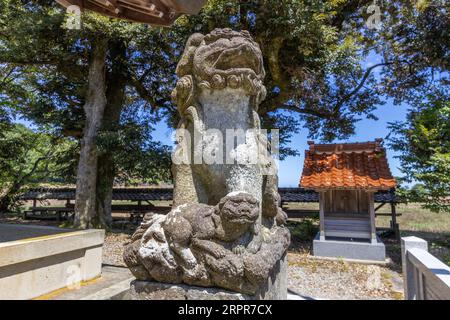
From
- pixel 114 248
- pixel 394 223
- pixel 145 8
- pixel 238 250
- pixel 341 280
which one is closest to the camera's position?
pixel 238 250

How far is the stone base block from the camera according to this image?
628cm

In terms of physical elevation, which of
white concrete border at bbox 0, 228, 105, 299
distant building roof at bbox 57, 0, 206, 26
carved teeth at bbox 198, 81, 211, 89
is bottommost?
white concrete border at bbox 0, 228, 105, 299

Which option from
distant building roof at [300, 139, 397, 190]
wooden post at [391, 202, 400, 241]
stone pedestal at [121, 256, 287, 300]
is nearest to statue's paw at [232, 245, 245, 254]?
stone pedestal at [121, 256, 287, 300]

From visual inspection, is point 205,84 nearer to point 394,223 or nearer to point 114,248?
point 114,248

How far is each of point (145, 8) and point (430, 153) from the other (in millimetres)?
6396

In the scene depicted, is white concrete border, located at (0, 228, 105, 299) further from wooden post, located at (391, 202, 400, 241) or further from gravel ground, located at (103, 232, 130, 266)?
wooden post, located at (391, 202, 400, 241)

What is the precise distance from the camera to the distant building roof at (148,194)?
1021 cm

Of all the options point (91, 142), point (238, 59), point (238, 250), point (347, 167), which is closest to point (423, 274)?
point (238, 250)

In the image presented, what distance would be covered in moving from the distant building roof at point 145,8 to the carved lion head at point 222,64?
14.9 inches

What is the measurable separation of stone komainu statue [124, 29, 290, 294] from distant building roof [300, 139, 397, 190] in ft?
14.1

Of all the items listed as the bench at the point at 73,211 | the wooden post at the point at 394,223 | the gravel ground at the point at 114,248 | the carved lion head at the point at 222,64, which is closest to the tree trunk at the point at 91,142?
the gravel ground at the point at 114,248

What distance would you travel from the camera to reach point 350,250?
649cm

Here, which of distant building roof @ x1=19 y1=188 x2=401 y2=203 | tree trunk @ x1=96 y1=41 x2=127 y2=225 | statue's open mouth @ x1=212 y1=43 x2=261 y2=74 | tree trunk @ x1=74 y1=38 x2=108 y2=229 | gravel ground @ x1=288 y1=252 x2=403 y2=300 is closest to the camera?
statue's open mouth @ x1=212 y1=43 x2=261 y2=74

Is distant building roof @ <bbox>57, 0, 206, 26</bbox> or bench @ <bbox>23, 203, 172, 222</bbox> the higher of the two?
distant building roof @ <bbox>57, 0, 206, 26</bbox>
